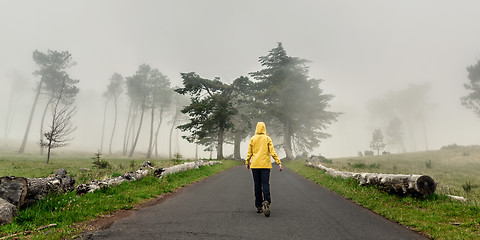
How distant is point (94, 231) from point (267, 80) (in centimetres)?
3234

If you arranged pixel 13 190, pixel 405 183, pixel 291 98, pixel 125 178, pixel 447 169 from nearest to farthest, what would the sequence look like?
pixel 13 190
pixel 405 183
pixel 125 178
pixel 447 169
pixel 291 98

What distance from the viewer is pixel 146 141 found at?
11300 cm

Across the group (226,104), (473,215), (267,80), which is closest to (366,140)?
(267,80)

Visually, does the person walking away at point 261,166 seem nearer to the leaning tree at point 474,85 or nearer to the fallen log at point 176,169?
the fallen log at point 176,169

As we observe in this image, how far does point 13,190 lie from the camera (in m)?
4.61

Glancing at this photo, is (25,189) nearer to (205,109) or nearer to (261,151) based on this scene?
(261,151)

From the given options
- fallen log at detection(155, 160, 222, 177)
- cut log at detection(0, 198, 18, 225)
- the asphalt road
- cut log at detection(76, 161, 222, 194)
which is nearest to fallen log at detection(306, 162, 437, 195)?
the asphalt road

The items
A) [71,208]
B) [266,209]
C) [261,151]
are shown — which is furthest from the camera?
[261,151]

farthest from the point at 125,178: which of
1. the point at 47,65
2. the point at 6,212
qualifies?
the point at 47,65

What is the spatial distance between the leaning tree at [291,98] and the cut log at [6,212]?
2803 cm

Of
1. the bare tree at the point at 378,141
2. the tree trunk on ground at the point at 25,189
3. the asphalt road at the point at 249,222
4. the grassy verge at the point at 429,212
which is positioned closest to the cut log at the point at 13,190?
the tree trunk on ground at the point at 25,189

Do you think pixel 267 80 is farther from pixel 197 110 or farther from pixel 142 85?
pixel 142 85

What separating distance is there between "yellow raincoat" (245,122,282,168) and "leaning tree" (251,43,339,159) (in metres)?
24.7

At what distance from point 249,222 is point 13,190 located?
4774 mm
